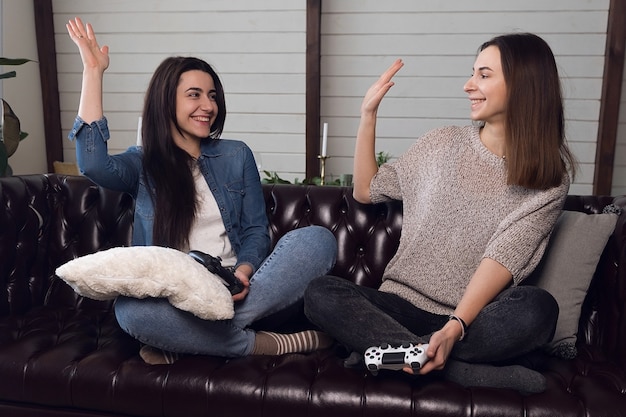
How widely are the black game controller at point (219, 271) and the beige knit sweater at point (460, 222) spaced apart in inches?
17.4

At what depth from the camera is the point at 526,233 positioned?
1575 millimetres

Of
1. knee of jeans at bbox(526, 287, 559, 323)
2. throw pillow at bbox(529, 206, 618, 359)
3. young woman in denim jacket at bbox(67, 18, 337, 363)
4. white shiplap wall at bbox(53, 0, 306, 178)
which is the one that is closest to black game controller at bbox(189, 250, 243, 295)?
young woman in denim jacket at bbox(67, 18, 337, 363)

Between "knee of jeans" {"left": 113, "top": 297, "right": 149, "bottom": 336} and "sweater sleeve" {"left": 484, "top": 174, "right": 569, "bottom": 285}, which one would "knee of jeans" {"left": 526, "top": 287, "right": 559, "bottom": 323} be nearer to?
"sweater sleeve" {"left": 484, "top": 174, "right": 569, "bottom": 285}

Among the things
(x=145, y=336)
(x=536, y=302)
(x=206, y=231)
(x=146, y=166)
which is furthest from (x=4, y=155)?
(x=536, y=302)

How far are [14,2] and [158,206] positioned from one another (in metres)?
2.43

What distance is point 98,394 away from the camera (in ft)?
4.97

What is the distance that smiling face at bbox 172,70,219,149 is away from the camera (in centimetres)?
186

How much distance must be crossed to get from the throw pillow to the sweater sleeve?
0.13 m

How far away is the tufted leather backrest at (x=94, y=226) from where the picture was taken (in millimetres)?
1952

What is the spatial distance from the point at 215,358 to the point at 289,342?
0.68ft

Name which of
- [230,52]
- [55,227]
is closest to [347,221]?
[55,227]

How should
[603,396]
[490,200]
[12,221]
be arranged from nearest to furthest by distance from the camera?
[603,396] < [490,200] < [12,221]

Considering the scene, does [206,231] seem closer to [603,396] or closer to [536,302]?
[536,302]

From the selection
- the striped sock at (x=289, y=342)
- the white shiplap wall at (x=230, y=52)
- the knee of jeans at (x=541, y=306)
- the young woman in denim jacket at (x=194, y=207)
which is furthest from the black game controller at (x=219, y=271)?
the white shiplap wall at (x=230, y=52)
